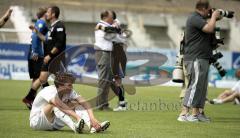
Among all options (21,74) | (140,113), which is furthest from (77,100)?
(21,74)

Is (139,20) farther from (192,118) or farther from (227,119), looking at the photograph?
(192,118)

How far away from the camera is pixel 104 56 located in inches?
623

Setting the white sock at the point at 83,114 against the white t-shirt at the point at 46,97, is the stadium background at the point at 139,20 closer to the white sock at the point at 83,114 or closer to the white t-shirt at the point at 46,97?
the white t-shirt at the point at 46,97

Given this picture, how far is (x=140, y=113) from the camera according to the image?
1491cm

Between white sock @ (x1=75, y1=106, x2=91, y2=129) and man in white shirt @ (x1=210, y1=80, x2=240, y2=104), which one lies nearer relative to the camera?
white sock @ (x1=75, y1=106, x2=91, y2=129)

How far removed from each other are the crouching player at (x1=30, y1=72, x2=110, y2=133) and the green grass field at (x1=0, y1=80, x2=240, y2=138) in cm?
17

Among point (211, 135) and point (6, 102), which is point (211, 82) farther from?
point (211, 135)

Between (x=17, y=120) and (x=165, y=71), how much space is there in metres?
10.8

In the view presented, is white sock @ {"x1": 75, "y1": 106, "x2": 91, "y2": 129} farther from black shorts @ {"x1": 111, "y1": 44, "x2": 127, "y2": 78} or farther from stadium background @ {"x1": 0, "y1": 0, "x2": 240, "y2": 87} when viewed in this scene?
stadium background @ {"x1": 0, "y1": 0, "x2": 240, "y2": 87}

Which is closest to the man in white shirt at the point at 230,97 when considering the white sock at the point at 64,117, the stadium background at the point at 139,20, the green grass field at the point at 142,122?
the green grass field at the point at 142,122

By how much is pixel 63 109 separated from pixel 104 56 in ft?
18.8

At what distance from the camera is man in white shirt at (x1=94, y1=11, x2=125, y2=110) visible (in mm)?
15750

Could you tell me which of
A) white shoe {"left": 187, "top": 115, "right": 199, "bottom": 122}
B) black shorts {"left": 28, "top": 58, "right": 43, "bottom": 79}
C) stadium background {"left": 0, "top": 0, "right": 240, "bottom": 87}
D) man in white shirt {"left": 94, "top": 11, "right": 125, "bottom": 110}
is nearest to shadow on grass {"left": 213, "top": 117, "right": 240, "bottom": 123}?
white shoe {"left": 187, "top": 115, "right": 199, "bottom": 122}

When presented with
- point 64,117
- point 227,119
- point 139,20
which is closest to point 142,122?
point 227,119
